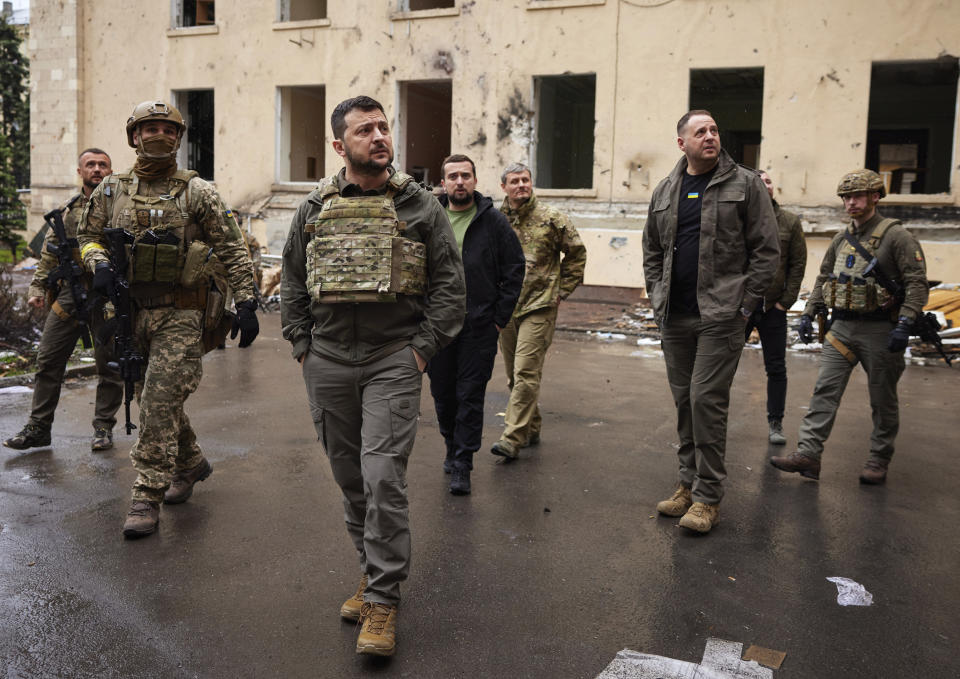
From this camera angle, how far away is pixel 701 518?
4.52m

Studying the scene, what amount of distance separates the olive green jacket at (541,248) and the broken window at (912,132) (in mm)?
15110

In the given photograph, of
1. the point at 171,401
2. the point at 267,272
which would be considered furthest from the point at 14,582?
the point at 267,272

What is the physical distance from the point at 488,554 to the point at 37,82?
22233 millimetres

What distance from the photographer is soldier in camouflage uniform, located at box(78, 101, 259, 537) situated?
445 cm

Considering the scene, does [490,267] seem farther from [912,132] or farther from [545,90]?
[912,132]

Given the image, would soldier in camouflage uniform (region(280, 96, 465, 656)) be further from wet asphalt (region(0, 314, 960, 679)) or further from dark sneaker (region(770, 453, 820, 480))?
dark sneaker (region(770, 453, 820, 480))

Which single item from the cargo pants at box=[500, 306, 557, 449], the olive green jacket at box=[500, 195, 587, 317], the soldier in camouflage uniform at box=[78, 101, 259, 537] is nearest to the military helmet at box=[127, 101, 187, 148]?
the soldier in camouflage uniform at box=[78, 101, 259, 537]

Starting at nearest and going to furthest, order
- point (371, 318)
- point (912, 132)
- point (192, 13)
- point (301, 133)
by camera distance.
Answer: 1. point (371, 318)
2. point (301, 133)
3. point (912, 132)
4. point (192, 13)

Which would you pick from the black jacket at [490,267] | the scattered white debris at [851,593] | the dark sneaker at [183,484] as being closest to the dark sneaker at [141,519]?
the dark sneaker at [183,484]

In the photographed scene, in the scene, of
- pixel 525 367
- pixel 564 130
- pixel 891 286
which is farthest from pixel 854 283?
pixel 564 130

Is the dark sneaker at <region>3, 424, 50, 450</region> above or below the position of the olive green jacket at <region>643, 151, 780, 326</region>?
below

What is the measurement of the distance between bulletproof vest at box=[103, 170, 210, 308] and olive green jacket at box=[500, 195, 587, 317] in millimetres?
2446

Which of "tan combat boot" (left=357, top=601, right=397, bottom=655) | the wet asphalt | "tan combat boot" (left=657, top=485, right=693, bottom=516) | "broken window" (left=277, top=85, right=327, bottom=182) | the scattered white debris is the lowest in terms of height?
the wet asphalt

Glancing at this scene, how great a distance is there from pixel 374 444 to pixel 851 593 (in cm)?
227
